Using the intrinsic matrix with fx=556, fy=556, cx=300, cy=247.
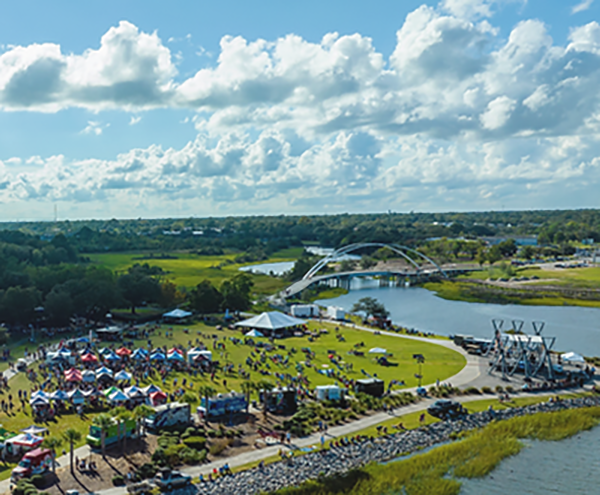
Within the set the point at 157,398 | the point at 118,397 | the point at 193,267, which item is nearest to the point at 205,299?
the point at 118,397

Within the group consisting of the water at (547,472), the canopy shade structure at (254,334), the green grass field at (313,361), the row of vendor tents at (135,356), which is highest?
the row of vendor tents at (135,356)

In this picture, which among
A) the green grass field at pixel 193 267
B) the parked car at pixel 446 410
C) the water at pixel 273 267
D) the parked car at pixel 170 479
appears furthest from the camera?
the water at pixel 273 267

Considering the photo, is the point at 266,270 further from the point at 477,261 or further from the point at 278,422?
the point at 278,422

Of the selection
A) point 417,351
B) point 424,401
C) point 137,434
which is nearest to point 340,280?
point 417,351

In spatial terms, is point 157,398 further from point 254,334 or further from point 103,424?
point 254,334

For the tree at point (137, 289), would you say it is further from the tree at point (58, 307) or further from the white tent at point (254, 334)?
the white tent at point (254, 334)

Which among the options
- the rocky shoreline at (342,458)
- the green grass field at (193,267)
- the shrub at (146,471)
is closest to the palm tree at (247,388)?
the rocky shoreline at (342,458)
